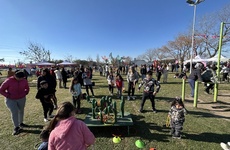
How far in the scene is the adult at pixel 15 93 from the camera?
4.23 meters

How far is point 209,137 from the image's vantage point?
4031mm

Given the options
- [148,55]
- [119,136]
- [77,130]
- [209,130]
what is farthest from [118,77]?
[148,55]

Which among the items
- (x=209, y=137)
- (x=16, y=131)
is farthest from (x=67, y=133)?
(x=209, y=137)

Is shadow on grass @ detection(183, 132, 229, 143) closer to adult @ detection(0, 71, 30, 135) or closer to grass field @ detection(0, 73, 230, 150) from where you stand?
grass field @ detection(0, 73, 230, 150)

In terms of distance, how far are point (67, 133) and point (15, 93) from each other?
3475 millimetres

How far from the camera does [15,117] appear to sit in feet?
14.3

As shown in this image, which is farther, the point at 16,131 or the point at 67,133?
the point at 16,131

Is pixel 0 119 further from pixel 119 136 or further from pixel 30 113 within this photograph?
pixel 119 136

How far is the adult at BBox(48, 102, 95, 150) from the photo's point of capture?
182 centimetres

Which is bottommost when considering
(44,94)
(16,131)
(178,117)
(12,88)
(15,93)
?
(16,131)

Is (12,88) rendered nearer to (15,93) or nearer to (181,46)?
(15,93)

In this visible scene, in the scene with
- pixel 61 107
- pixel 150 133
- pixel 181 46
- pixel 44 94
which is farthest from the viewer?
pixel 181 46

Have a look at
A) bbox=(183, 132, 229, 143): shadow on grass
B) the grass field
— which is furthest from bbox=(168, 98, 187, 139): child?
bbox=(183, 132, 229, 143): shadow on grass

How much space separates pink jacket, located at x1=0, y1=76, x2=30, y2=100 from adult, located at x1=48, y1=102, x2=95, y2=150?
3.22 meters
